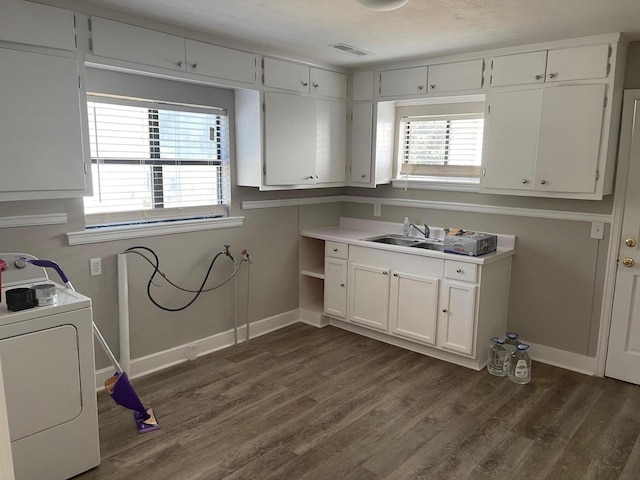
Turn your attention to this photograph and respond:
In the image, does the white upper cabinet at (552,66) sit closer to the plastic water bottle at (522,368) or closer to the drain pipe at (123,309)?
the plastic water bottle at (522,368)

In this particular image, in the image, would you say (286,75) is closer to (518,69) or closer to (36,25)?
(518,69)

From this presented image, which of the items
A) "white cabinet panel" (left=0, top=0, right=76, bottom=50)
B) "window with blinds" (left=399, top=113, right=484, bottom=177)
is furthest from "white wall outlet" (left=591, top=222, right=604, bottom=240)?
"white cabinet panel" (left=0, top=0, right=76, bottom=50)

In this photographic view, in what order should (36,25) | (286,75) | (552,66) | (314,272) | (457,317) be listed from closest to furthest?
(36,25) < (552,66) < (457,317) < (286,75) < (314,272)

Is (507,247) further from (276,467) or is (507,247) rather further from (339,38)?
(276,467)

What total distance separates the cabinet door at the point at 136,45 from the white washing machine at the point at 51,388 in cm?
154

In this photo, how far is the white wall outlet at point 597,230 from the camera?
141 inches

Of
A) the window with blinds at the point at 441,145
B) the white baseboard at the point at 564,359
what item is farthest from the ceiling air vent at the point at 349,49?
the white baseboard at the point at 564,359

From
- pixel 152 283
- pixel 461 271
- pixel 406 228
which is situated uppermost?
pixel 406 228

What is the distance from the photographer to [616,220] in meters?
3.52

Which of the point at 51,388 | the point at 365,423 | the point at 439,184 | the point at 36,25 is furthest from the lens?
the point at 439,184

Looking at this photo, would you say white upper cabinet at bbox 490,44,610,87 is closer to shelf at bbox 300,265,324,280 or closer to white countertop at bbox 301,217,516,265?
white countertop at bbox 301,217,516,265

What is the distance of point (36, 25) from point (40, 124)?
529 mm

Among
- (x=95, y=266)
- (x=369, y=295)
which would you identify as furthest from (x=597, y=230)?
(x=95, y=266)

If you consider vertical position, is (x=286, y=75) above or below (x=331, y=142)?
above
